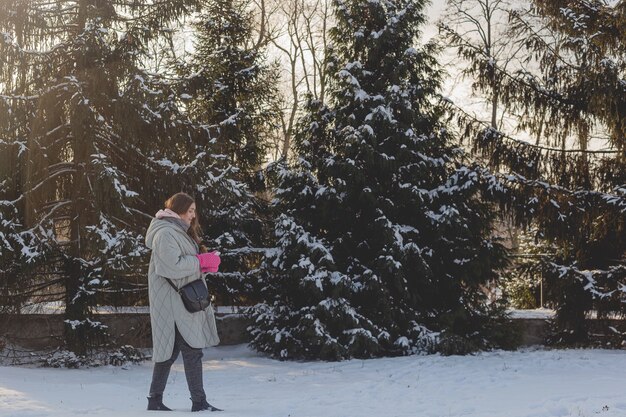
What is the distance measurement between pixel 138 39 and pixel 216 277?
165 inches

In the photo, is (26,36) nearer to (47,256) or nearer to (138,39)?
→ (138,39)

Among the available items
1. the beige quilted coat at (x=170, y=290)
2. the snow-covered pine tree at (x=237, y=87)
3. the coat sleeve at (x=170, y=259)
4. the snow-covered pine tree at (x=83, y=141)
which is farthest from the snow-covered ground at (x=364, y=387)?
the snow-covered pine tree at (x=237, y=87)

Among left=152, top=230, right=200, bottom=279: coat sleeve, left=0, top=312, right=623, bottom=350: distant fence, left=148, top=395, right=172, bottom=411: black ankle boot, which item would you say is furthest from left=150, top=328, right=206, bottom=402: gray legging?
left=0, top=312, right=623, bottom=350: distant fence

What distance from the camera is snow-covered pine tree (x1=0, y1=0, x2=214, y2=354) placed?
1100cm

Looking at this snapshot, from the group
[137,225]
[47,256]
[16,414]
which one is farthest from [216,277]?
[16,414]

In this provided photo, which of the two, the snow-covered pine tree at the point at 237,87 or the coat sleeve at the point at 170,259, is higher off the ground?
the snow-covered pine tree at the point at 237,87

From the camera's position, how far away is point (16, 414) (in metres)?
6.54

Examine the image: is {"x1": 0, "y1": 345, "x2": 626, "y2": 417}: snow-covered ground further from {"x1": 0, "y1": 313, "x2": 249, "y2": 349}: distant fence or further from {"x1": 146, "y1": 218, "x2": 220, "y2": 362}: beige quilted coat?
{"x1": 0, "y1": 313, "x2": 249, "y2": 349}: distant fence

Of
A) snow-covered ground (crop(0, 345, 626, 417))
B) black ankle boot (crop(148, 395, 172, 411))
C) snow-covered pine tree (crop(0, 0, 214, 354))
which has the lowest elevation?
snow-covered ground (crop(0, 345, 626, 417))

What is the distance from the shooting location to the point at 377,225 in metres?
11.8

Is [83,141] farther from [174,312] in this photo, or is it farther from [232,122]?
[174,312]

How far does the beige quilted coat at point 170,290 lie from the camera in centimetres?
A: 645

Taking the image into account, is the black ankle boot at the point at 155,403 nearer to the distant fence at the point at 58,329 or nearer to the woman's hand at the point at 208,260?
the woman's hand at the point at 208,260

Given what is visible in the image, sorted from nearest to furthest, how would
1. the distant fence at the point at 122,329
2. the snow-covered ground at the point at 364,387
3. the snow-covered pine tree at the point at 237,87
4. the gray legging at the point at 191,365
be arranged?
1. the gray legging at the point at 191,365
2. the snow-covered ground at the point at 364,387
3. the distant fence at the point at 122,329
4. the snow-covered pine tree at the point at 237,87
